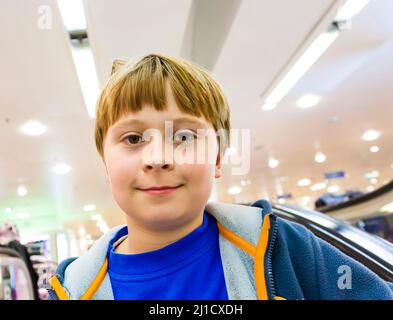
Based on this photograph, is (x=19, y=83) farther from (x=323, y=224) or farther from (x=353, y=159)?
(x=353, y=159)

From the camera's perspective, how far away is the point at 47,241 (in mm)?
469

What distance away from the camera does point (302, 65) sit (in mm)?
1559

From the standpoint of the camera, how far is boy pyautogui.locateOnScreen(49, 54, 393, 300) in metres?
0.32

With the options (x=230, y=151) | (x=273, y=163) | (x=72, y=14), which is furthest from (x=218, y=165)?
(x=72, y=14)

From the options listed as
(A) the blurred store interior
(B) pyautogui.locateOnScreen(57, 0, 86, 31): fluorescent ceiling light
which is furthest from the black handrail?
(B) pyautogui.locateOnScreen(57, 0, 86, 31): fluorescent ceiling light

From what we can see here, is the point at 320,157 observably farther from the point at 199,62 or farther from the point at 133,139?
the point at 133,139

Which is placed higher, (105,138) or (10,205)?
(105,138)

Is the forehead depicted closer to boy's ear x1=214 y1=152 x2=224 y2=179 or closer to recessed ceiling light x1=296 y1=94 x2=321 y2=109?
boy's ear x1=214 y1=152 x2=224 y2=179

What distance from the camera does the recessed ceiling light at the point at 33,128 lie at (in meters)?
0.62

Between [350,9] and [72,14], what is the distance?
87 centimetres
